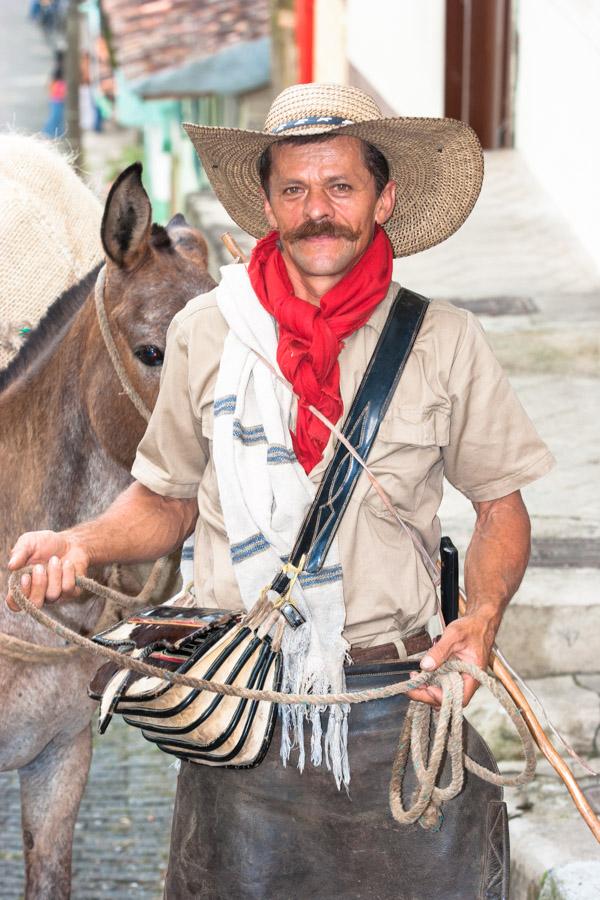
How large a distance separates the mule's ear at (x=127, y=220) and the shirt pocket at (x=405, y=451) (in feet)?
3.65

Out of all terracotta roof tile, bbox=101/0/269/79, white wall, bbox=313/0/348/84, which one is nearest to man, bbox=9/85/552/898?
A: white wall, bbox=313/0/348/84

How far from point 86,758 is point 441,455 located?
1732 millimetres

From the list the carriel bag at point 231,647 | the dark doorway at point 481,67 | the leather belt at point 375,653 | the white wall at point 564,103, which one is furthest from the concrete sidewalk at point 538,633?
the dark doorway at point 481,67

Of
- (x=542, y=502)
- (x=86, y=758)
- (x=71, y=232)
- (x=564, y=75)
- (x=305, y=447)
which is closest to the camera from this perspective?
(x=305, y=447)

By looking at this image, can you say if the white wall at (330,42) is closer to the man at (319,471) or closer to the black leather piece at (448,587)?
the man at (319,471)

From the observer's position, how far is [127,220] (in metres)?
3.70

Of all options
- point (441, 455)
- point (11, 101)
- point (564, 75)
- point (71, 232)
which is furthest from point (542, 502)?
point (11, 101)

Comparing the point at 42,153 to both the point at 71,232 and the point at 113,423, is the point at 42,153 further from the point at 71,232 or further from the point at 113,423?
the point at 113,423

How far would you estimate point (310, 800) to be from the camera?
117 inches

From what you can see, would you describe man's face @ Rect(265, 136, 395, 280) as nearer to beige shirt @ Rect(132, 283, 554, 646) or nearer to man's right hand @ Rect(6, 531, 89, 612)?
beige shirt @ Rect(132, 283, 554, 646)

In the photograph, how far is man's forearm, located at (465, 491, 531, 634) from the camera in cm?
291

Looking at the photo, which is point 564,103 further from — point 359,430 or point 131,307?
point 359,430

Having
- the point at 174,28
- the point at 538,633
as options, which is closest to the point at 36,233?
the point at 538,633

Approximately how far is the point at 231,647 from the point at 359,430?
1.73 ft
